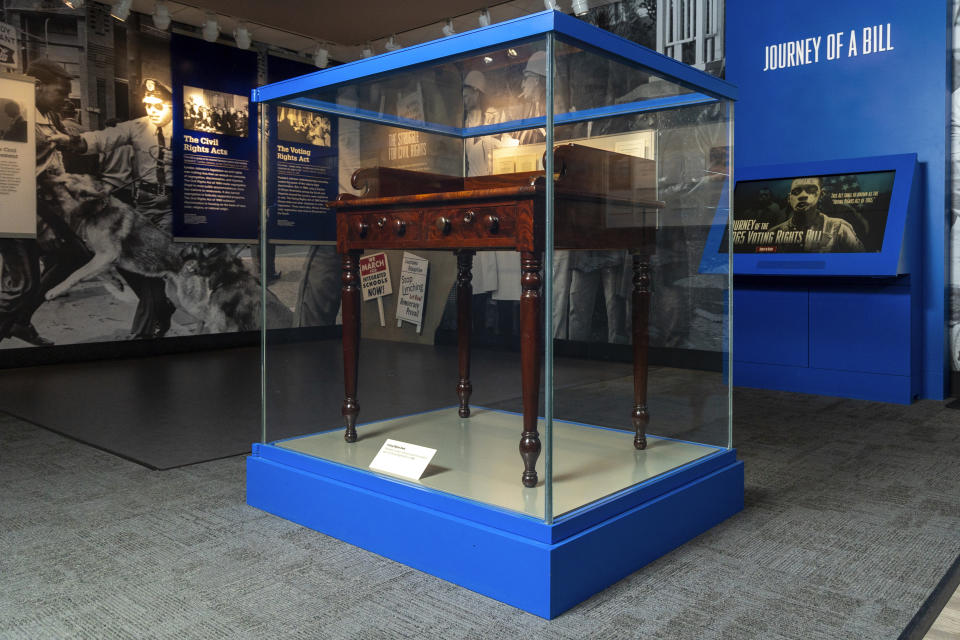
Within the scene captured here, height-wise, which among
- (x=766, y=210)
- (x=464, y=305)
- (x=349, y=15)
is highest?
(x=349, y=15)

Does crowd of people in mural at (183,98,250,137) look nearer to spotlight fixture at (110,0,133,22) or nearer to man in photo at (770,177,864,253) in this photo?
spotlight fixture at (110,0,133,22)

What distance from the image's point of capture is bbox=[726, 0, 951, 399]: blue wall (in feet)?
15.0

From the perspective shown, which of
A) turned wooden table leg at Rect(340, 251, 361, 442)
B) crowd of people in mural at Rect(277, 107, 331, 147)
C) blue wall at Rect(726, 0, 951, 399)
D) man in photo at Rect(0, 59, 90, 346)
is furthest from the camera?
man in photo at Rect(0, 59, 90, 346)

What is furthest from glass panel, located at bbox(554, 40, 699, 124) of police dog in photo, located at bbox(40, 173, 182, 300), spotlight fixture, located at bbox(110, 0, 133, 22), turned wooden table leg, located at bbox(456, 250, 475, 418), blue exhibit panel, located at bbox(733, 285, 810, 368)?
police dog in photo, located at bbox(40, 173, 182, 300)

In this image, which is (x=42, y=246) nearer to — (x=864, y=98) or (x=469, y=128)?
(x=469, y=128)

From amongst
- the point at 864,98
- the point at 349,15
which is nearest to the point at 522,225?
the point at 864,98

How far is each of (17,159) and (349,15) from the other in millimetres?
2898

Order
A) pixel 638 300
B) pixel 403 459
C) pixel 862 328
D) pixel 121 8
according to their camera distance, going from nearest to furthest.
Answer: pixel 403 459 → pixel 638 300 → pixel 862 328 → pixel 121 8

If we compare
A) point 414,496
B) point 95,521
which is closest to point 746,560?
point 414,496

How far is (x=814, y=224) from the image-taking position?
15.2ft

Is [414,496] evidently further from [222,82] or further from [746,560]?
[222,82]

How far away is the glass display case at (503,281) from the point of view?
5.94 ft

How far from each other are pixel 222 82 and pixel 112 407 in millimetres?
4269

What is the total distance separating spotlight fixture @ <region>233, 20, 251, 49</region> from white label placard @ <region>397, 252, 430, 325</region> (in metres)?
5.45
